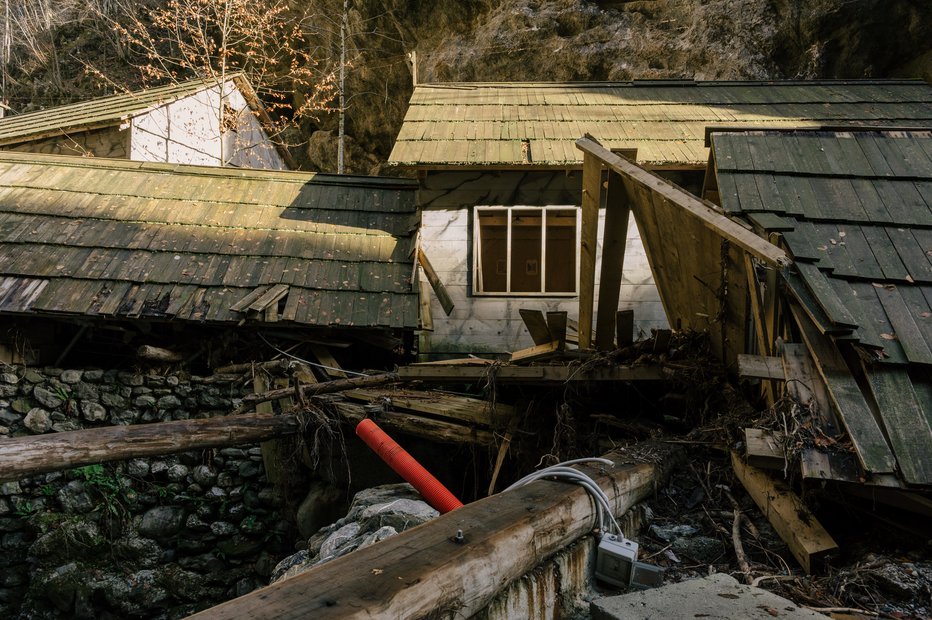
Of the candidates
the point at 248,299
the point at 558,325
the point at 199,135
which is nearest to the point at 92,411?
the point at 248,299

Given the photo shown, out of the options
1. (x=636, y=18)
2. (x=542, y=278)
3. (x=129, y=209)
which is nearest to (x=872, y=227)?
(x=542, y=278)

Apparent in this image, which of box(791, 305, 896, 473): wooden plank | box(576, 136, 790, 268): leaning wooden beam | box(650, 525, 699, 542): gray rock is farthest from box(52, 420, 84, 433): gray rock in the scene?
box(791, 305, 896, 473): wooden plank

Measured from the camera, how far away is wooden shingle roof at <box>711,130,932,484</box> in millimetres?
2910

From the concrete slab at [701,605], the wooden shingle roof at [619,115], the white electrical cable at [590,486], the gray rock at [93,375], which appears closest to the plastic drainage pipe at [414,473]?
the white electrical cable at [590,486]

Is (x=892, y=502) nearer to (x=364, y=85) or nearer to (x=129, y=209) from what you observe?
(x=129, y=209)

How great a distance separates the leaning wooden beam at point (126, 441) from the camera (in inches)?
166

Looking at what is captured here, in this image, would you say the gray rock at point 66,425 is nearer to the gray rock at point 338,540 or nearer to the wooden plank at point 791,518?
the gray rock at point 338,540

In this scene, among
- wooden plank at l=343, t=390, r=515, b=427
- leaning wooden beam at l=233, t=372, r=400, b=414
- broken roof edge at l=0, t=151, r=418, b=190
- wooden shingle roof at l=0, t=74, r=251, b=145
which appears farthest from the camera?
wooden shingle roof at l=0, t=74, r=251, b=145

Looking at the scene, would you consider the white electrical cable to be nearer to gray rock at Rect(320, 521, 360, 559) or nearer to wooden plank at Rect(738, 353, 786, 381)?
wooden plank at Rect(738, 353, 786, 381)

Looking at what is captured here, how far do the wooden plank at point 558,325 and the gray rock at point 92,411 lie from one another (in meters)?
5.65

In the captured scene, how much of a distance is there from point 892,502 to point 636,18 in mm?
14910

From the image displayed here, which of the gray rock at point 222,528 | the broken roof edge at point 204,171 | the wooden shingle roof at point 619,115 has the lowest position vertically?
the gray rock at point 222,528

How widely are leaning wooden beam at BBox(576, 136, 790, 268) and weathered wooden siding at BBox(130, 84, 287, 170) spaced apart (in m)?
10.6

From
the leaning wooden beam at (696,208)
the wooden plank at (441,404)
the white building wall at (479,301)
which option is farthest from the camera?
the white building wall at (479,301)
